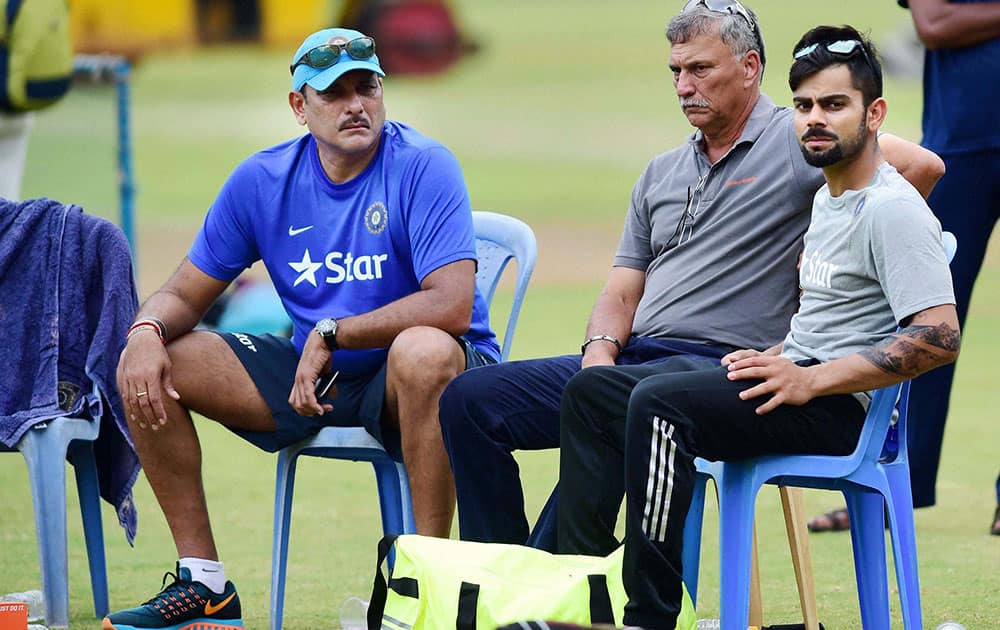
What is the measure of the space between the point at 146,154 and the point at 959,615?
41.9ft

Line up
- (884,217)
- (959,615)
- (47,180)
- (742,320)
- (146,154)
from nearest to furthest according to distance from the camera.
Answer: (884,217) → (742,320) → (959,615) → (47,180) → (146,154)

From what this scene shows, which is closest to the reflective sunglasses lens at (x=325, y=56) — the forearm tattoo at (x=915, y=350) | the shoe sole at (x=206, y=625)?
the shoe sole at (x=206, y=625)

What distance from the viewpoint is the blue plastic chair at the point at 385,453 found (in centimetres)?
386

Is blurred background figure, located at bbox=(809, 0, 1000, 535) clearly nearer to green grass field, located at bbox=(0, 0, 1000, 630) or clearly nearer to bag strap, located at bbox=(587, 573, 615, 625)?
green grass field, located at bbox=(0, 0, 1000, 630)

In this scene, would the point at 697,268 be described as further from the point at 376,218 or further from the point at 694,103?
the point at 376,218

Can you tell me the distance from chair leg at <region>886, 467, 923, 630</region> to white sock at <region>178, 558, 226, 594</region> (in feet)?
5.35

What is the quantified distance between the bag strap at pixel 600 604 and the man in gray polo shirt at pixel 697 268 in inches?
10.0

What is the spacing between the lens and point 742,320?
367 centimetres

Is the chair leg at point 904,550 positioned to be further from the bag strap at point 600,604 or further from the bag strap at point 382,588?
the bag strap at point 382,588

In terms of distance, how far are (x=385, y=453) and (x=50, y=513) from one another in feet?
3.05

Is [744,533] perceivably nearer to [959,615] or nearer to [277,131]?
[959,615]

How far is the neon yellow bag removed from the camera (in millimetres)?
3180

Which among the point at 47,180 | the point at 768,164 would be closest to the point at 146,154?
the point at 47,180

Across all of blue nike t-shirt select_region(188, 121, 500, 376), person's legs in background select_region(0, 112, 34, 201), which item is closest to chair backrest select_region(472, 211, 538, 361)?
blue nike t-shirt select_region(188, 121, 500, 376)
